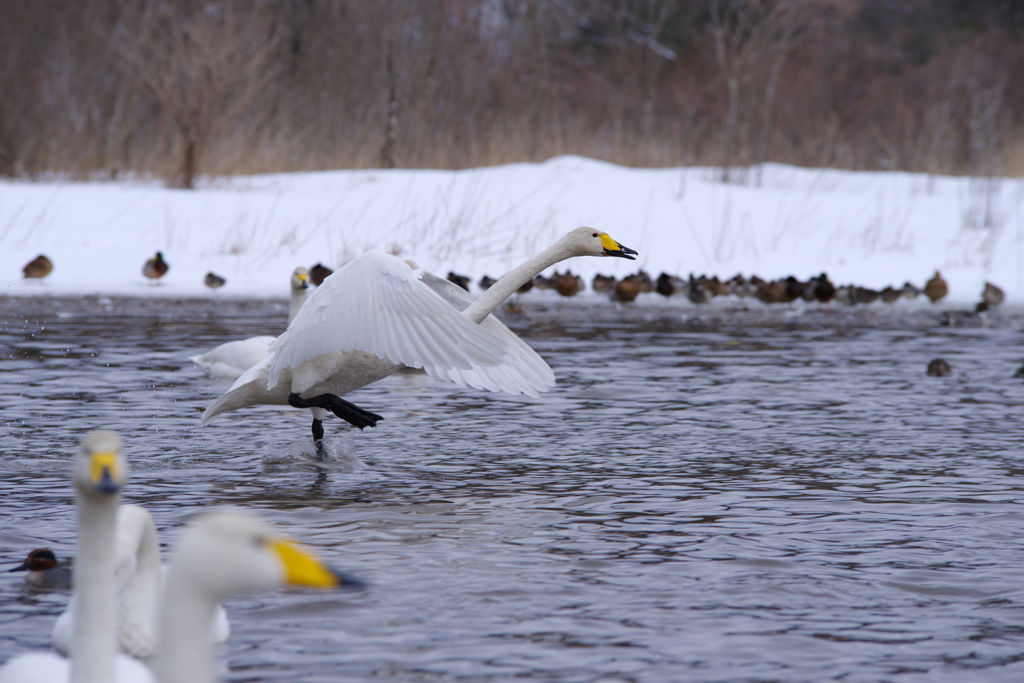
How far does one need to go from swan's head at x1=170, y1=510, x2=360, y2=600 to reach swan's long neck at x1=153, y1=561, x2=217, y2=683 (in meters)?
0.02

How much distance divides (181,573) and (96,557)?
0.45 meters

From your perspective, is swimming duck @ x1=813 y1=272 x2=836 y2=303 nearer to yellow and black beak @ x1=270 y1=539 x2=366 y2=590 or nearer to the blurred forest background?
the blurred forest background

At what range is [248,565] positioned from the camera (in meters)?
2.01

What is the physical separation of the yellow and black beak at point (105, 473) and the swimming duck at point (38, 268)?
10.7 m

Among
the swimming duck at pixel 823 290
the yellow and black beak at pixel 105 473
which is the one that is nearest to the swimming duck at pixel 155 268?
the swimming duck at pixel 823 290

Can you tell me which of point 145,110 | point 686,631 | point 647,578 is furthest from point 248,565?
point 145,110

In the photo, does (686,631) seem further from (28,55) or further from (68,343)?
(28,55)

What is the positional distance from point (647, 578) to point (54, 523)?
2160 millimetres

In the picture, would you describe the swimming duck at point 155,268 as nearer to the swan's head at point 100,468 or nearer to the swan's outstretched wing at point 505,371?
the swan's outstretched wing at point 505,371

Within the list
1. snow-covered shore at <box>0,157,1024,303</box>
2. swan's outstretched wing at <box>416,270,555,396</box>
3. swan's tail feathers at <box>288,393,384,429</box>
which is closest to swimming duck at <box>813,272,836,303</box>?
snow-covered shore at <box>0,157,1024,303</box>

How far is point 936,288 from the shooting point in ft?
42.0

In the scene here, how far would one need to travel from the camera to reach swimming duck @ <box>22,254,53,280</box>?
12.2 meters

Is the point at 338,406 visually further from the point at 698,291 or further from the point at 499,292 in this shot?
the point at 698,291

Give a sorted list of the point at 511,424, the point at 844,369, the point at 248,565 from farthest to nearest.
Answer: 1. the point at 844,369
2. the point at 511,424
3. the point at 248,565
